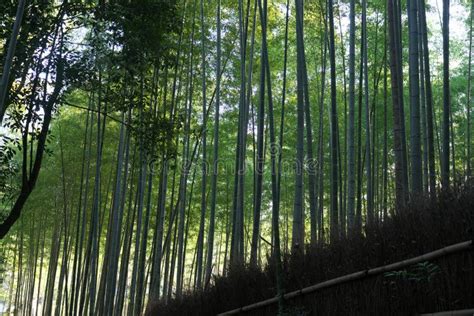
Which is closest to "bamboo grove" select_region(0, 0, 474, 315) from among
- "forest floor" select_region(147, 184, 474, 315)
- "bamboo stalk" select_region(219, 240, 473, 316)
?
"forest floor" select_region(147, 184, 474, 315)

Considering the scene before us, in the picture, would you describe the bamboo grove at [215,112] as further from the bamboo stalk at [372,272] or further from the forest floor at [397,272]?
the bamboo stalk at [372,272]

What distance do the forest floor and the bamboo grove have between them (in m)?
0.13

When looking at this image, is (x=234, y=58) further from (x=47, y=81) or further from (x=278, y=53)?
(x=47, y=81)

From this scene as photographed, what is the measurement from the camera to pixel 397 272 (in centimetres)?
268

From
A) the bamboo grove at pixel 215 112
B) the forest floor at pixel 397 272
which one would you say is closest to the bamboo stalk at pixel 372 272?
the forest floor at pixel 397 272

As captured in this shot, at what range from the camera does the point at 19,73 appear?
4.19 meters

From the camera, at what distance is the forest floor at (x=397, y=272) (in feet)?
8.15

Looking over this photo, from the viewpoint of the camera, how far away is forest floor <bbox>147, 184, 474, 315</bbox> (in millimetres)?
2484

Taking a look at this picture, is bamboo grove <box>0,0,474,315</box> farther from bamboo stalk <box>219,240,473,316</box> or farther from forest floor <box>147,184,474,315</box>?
bamboo stalk <box>219,240,473,316</box>

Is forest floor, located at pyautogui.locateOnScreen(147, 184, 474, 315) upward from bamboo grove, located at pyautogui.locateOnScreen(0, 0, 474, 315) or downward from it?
downward

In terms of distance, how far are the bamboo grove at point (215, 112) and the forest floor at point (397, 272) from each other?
0.42 ft

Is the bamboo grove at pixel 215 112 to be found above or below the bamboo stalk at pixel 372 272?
above

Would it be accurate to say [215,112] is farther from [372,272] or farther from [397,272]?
[397,272]

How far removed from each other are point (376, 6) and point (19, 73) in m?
4.85
